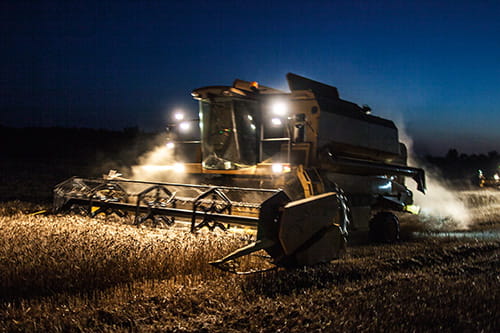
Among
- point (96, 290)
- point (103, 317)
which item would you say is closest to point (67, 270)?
point (96, 290)

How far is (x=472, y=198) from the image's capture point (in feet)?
66.4

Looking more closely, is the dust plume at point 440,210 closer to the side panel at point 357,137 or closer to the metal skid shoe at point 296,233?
the side panel at point 357,137

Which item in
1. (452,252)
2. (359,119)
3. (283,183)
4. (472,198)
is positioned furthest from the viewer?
(472,198)

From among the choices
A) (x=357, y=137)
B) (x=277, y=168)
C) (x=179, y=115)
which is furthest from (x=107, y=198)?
(x=357, y=137)

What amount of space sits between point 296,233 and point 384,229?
4.30 m

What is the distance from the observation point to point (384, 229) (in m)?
8.82

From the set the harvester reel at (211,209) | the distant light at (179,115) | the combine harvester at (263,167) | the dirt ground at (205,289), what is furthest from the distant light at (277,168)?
the distant light at (179,115)

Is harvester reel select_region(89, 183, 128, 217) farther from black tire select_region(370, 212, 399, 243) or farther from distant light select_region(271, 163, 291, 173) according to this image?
black tire select_region(370, 212, 399, 243)

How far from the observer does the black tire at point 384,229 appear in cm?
878

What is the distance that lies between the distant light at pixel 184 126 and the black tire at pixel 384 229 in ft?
13.5

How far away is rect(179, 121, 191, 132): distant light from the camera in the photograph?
356 inches

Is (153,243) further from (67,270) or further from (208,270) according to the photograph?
(67,270)

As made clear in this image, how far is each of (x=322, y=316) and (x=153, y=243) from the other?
2.58 metres

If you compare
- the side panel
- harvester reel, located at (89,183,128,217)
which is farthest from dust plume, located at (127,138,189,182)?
the side panel
